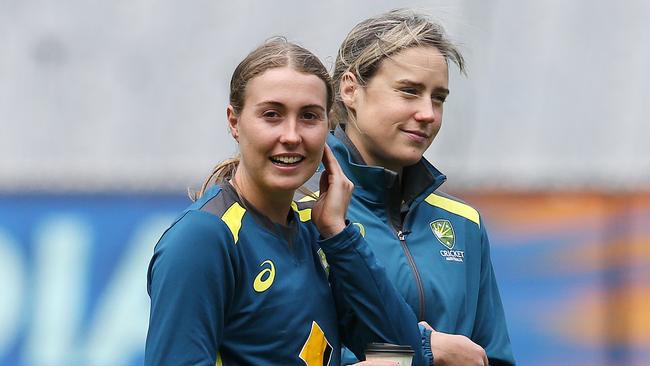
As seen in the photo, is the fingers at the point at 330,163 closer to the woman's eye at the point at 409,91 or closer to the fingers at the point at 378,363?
the woman's eye at the point at 409,91

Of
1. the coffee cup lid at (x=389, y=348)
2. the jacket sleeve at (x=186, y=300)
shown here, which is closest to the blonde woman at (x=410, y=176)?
the coffee cup lid at (x=389, y=348)

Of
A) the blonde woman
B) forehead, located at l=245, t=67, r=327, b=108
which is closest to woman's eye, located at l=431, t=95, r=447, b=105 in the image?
the blonde woman

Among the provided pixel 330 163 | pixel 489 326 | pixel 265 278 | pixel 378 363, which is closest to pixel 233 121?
pixel 330 163

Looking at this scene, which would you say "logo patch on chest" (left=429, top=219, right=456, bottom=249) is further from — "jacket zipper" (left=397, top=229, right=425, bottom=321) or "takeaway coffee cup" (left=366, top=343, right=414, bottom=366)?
"takeaway coffee cup" (left=366, top=343, right=414, bottom=366)

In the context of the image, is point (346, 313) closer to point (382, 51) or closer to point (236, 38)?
point (382, 51)

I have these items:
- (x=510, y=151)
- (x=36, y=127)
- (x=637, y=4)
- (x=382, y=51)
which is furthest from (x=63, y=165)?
(x=382, y=51)

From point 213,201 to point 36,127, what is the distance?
478 cm

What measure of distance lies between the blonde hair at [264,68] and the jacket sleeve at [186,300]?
0.28 m

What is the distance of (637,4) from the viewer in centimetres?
725

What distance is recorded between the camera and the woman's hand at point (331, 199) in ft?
8.98

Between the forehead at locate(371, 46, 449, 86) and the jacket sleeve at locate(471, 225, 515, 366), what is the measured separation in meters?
0.45

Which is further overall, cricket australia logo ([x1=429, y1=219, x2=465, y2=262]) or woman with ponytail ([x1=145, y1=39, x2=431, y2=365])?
cricket australia logo ([x1=429, y1=219, x2=465, y2=262])

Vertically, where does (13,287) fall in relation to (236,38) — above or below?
below

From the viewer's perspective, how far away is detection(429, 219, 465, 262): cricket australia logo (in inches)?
120
